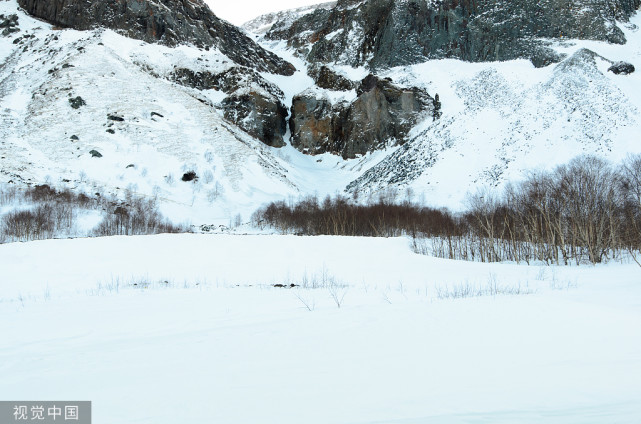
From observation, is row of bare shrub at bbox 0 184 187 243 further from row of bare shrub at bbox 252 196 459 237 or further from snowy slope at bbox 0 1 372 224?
row of bare shrub at bbox 252 196 459 237

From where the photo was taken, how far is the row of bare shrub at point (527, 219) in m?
26.5

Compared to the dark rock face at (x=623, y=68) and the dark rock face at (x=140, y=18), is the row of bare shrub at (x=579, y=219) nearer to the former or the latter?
the dark rock face at (x=623, y=68)

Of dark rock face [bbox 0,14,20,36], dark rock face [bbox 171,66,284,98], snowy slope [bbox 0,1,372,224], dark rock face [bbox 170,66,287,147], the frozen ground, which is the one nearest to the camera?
the frozen ground

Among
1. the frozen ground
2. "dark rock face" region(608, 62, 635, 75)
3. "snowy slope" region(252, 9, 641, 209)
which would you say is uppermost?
"dark rock face" region(608, 62, 635, 75)

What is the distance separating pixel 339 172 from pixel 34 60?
62.7 meters

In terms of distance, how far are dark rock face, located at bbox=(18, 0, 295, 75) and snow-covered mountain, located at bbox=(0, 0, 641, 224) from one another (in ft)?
4.90

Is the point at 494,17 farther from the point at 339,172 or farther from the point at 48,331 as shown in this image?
the point at 48,331

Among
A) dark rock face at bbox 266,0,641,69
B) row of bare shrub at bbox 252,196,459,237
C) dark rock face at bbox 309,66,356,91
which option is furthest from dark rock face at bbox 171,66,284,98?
row of bare shrub at bbox 252,196,459,237

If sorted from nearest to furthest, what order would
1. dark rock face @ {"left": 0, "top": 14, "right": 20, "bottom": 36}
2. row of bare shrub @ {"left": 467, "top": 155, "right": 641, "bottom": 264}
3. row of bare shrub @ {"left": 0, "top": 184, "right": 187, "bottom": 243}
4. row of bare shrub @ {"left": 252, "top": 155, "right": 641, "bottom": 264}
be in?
row of bare shrub @ {"left": 467, "top": 155, "right": 641, "bottom": 264} → row of bare shrub @ {"left": 252, "top": 155, "right": 641, "bottom": 264} → row of bare shrub @ {"left": 0, "top": 184, "right": 187, "bottom": 243} → dark rock face @ {"left": 0, "top": 14, "right": 20, "bottom": 36}

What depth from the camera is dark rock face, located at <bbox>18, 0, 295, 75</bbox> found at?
8188 centimetres

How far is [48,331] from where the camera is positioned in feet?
23.9

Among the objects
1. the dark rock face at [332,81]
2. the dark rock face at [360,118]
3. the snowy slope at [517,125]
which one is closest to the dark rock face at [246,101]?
the dark rock face at [360,118]

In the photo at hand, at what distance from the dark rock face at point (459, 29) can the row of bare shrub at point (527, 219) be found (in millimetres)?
43620

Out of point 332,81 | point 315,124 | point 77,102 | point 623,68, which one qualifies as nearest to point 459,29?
point 332,81
